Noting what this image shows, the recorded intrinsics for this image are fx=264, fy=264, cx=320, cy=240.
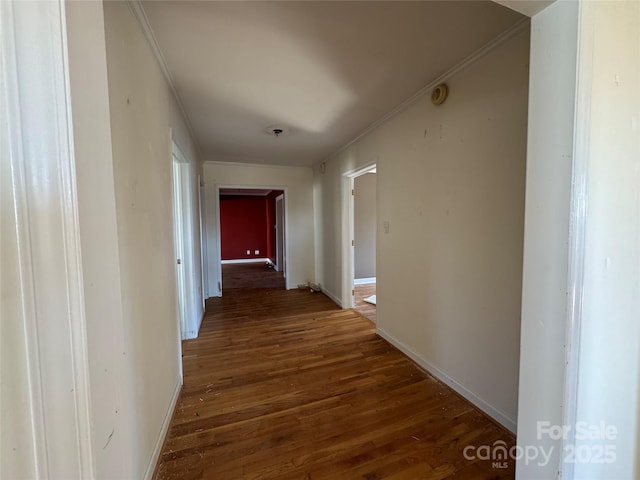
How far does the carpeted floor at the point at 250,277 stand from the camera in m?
5.23

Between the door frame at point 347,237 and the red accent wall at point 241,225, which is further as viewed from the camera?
the red accent wall at point 241,225

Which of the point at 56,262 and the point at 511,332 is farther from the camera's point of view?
the point at 511,332

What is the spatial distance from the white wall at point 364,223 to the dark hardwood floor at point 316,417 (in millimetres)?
2554

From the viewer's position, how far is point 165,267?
1700 millimetres

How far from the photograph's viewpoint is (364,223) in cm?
521

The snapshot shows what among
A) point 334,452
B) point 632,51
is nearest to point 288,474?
point 334,452

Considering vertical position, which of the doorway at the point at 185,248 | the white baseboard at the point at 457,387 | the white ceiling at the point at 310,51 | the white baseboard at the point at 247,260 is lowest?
the white baseboard at the point at 457,387

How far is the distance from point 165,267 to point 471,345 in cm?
209

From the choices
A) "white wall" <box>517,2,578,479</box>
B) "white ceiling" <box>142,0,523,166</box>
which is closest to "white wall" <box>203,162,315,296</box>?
"white ceiling" <box>142,0,523,166</box>

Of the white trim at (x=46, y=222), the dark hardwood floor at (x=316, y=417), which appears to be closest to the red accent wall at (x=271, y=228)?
the dark hardwood floor at (x=316, y=417)

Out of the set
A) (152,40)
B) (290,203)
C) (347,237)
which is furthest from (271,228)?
(152,40)

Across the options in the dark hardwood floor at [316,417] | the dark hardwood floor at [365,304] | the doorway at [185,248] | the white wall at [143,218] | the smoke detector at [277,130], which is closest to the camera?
the white wall at [143,218]

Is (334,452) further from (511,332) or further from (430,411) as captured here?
(511,332)

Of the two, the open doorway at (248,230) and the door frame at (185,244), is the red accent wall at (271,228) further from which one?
the door frame at (185,244)
